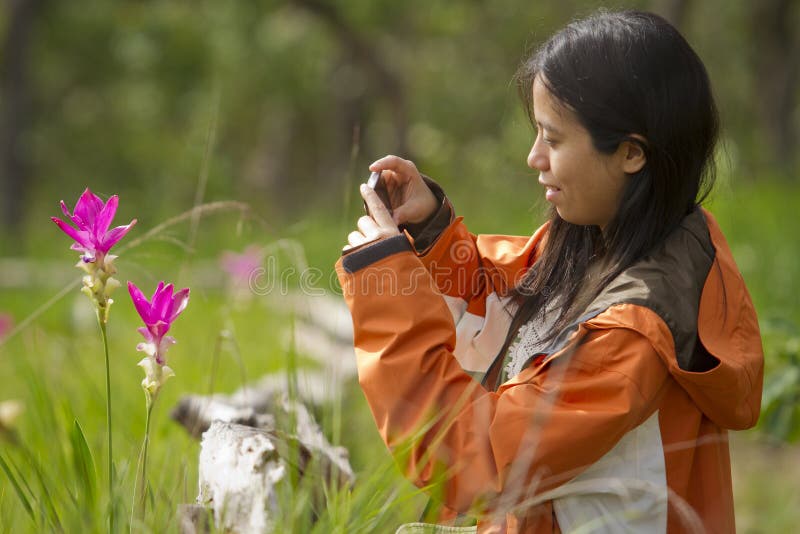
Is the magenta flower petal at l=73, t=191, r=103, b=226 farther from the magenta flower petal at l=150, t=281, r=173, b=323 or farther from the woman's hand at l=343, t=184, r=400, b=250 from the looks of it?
the woman's hand at l=343, t=184, r=400, b=250

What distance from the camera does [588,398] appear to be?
136cm

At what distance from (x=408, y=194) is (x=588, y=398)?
0.60m

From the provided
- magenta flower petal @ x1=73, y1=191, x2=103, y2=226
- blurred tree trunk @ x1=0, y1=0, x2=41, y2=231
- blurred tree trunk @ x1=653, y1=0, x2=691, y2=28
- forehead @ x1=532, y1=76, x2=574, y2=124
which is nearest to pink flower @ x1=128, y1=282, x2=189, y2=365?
magenta flower petal @ x1=73, y1=191, x2=103, y2=226

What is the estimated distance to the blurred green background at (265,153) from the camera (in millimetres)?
2439

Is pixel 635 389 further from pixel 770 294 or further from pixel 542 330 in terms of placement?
pixel 770 294

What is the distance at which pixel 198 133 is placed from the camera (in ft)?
58.4

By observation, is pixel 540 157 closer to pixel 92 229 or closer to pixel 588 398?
pixel 588 398

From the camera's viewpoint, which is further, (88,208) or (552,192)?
(552,192)

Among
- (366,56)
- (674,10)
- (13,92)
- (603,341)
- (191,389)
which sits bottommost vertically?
(191,389)

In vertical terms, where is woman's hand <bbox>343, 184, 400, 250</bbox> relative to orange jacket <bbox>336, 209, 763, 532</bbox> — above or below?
above

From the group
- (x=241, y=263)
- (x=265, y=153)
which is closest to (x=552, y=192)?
(x=241, y=263)

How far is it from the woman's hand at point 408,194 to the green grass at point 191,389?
0.11 metres

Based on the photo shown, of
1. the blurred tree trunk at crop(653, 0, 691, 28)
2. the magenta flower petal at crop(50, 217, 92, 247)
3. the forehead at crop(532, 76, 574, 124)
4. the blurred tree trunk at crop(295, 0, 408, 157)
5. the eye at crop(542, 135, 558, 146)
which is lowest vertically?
the eye at crop(542, 135, 558, 146)

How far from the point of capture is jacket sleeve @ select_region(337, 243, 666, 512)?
134cm
